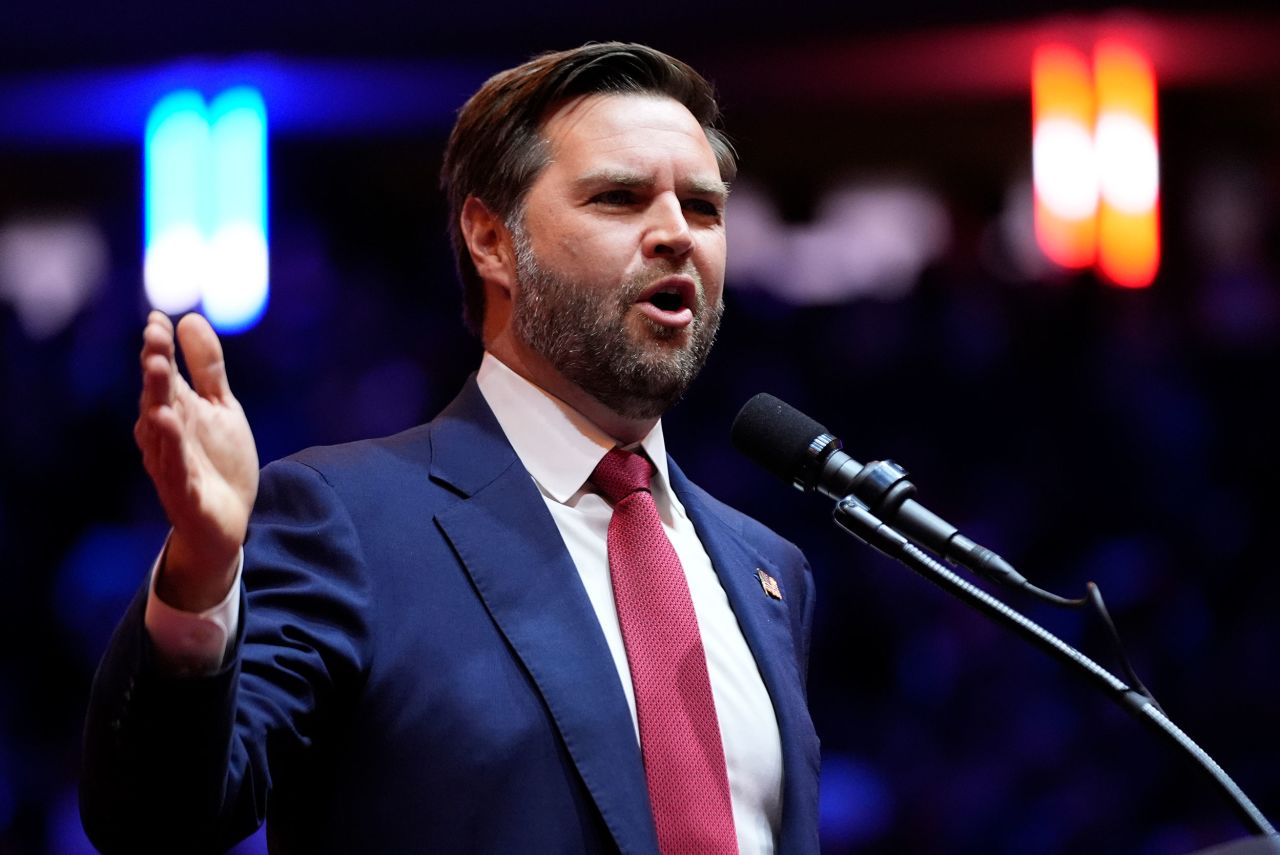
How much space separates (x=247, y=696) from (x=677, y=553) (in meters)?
0.57

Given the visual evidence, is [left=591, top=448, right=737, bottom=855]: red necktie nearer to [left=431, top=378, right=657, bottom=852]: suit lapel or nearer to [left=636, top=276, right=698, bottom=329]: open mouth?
[left=431, top=378, right=657, bottom=852]: suit lapel

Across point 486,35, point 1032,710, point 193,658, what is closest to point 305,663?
point 193,658

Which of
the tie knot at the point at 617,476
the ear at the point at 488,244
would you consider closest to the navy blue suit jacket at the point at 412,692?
the tie knot at the point at 617,476

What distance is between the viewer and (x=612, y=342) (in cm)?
159

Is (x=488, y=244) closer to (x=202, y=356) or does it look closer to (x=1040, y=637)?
(x=202, y=356)

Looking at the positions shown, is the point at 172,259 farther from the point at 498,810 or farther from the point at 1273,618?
the point at 1273,618

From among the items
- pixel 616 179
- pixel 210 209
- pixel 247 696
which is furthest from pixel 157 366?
pixel 210 209

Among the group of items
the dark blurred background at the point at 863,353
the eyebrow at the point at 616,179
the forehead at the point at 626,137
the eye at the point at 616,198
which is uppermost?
the forehead at the point at 626,137

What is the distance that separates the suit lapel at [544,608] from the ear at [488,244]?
228 millimetres

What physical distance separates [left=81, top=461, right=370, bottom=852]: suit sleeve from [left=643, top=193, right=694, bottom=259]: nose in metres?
0.45

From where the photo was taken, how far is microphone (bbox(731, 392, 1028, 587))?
123cm

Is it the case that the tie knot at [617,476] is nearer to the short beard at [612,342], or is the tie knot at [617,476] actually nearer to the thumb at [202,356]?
the short beard at [612,342]

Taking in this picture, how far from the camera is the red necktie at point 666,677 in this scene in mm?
1350

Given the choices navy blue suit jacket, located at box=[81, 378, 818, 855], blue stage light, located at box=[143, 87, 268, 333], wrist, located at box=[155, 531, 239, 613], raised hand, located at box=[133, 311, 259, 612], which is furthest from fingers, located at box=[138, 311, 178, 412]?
blue stage light, located at box=[143, 87, 268, 333]
